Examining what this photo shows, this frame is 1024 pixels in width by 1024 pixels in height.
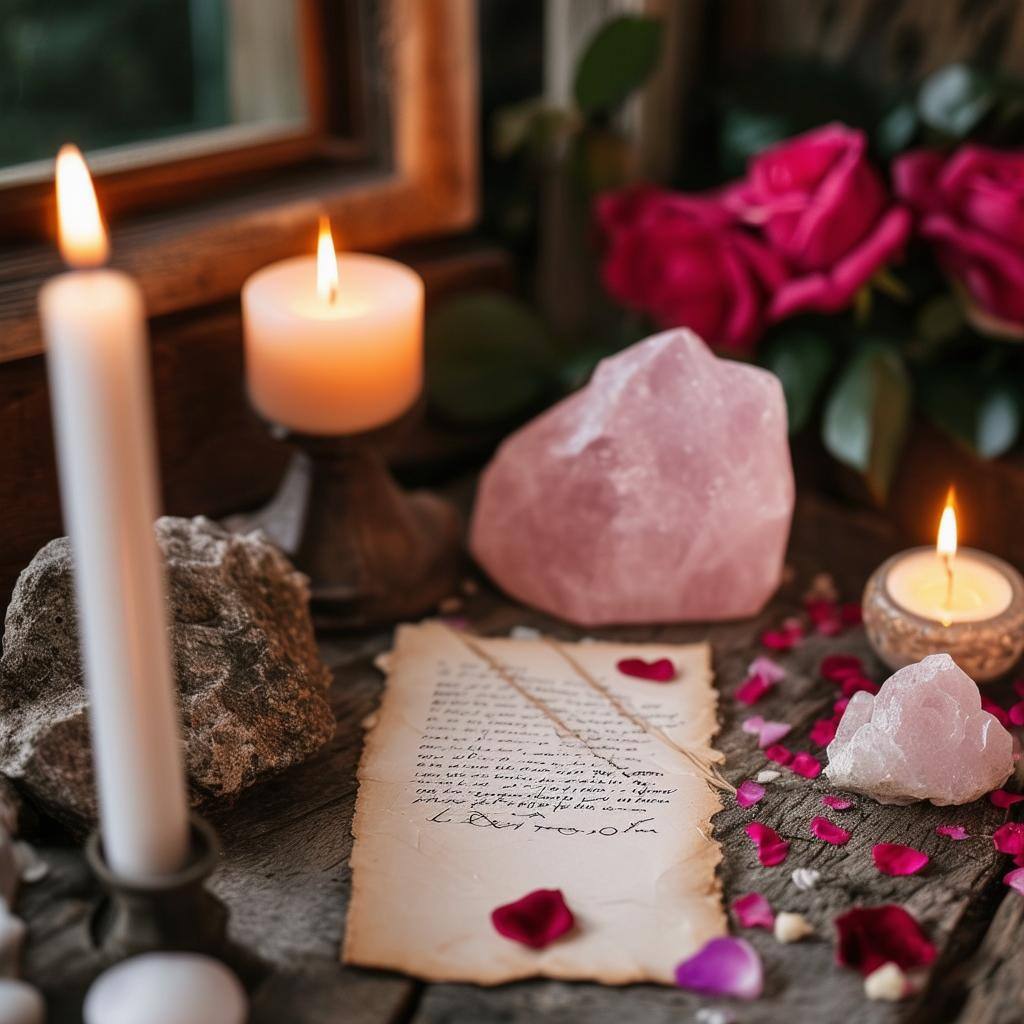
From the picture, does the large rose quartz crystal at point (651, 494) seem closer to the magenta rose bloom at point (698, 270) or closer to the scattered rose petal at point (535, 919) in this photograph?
the magenta rose bloom at point (698, 270)

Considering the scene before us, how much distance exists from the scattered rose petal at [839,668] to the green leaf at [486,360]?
36 cm

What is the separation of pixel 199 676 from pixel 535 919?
0.78 ft

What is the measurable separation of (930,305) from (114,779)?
0.76 m

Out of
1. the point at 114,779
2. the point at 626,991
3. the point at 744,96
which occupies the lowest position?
the point at 626,991

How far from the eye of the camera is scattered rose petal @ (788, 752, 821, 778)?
79 centimetres

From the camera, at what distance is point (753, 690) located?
34.0 inches

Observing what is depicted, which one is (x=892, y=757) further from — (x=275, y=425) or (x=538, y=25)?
(x=538, y=25)

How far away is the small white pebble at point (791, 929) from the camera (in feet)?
2.20

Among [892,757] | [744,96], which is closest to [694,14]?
[744,96]

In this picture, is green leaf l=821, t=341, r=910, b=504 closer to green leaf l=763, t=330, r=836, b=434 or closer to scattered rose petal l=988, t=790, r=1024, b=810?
green leaf l=763, t=330, r=836, b=434

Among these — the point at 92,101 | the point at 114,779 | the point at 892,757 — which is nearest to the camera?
the point at 114,779

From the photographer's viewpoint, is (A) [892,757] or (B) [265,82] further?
(B) [265,82]

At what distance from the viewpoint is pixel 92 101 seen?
102 centimetres

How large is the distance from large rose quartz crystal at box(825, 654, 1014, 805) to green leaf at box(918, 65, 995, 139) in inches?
19.2
